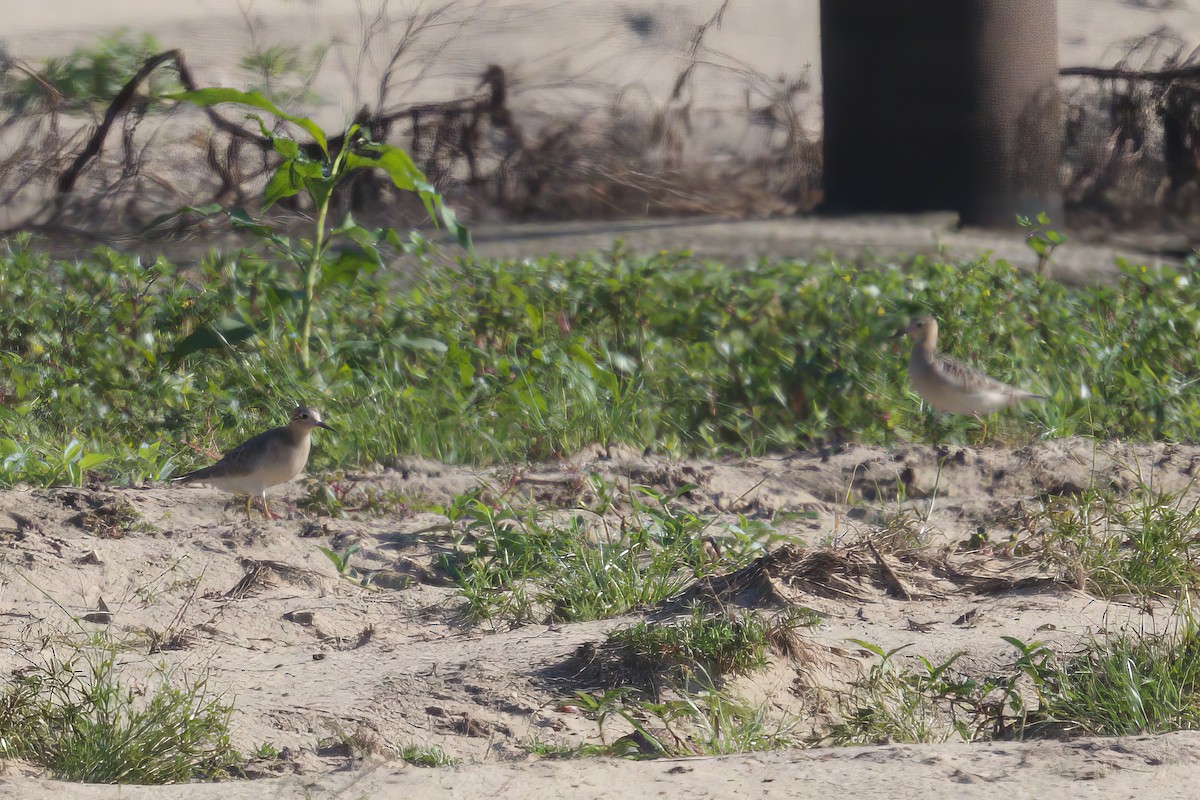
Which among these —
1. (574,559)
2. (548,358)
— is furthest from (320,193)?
(574,559)

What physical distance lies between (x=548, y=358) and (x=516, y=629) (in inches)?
99.2

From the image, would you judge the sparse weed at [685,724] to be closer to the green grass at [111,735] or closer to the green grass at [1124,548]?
the green grass at [111,735]

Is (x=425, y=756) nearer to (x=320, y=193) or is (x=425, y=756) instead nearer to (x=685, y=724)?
(x=685, y=724)

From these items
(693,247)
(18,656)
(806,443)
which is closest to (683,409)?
(806,443)

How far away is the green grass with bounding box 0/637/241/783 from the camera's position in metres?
3.38

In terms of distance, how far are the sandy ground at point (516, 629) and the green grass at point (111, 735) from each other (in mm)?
103

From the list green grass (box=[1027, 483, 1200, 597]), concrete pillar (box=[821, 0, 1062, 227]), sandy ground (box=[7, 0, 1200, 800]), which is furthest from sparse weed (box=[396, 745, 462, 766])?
concrete pillar (box=[821, 0, 1062, 227])

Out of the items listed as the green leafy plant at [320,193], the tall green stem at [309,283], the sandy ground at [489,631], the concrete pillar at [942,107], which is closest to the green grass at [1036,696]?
the sandy ground at [489,631]

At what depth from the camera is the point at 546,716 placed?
388cm

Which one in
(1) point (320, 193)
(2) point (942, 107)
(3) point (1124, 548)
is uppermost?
(2) point (942, 107)

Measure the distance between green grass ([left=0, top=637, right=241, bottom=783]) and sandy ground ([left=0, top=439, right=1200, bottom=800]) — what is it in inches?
4.1

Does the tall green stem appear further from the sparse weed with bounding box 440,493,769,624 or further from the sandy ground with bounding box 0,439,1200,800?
the sparse weed with bounding box 440,493,769,624

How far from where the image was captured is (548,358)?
6840 millimetres

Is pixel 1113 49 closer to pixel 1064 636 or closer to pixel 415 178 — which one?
pixel 415 178
